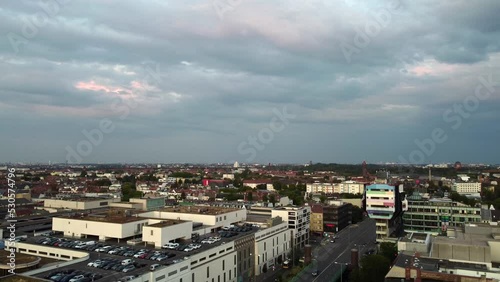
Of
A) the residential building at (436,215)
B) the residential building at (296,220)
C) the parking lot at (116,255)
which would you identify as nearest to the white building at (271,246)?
the residential building at (296,220)

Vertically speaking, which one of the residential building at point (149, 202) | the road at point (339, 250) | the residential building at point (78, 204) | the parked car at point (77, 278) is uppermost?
the residential building at point (78, 204)

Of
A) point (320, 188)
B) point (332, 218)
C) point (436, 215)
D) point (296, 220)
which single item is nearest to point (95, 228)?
point (296, 220)

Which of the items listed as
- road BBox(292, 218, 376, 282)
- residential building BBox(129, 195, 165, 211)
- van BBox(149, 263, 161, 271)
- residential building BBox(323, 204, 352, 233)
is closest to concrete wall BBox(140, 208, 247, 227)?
road BBox(292, 218, 376, 282)

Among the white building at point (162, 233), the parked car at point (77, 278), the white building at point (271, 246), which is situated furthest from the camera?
the white building at point (271, 246)

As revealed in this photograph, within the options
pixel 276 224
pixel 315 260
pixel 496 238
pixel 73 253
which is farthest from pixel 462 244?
pixel 73 253

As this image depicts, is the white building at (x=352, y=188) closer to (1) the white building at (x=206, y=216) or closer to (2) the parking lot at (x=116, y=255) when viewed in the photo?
(1) the white building at (x=206, y=216)

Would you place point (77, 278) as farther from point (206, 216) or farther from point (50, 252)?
point (206, 216)

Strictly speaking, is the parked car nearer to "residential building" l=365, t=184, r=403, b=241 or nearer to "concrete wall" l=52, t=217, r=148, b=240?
"concrete wall" l=52, t=217, r=148, b=240
